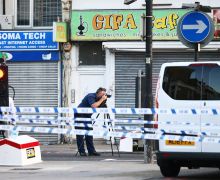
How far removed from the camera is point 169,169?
13422 millimetres

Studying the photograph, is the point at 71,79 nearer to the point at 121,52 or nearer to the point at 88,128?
the point at 121,52

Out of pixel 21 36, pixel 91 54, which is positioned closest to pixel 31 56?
pixel 21 36

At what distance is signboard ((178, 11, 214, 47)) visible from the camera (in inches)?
627

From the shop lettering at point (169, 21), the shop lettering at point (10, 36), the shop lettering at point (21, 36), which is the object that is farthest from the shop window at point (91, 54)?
the shop lettering at point (169, 21)

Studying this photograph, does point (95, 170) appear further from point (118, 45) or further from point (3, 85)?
point (118, 45)

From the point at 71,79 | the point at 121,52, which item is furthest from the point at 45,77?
the point at 121,52

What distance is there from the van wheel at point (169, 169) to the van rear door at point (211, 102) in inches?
37.9

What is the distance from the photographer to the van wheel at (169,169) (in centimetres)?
1330

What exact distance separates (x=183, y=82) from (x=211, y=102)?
647mm

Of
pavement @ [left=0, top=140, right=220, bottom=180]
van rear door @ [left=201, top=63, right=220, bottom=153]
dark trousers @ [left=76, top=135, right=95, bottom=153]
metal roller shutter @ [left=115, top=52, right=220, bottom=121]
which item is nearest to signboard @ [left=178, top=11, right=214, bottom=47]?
pavement @ [left=0, top=140, right=220, bottom=180]

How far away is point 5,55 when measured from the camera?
24.5 meters

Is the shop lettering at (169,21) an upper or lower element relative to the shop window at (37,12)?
lower

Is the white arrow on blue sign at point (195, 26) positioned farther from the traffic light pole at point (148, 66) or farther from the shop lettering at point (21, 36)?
the shop lettering at point (21, 36)

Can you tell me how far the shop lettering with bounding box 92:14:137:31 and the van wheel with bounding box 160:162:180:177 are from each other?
10427mm
